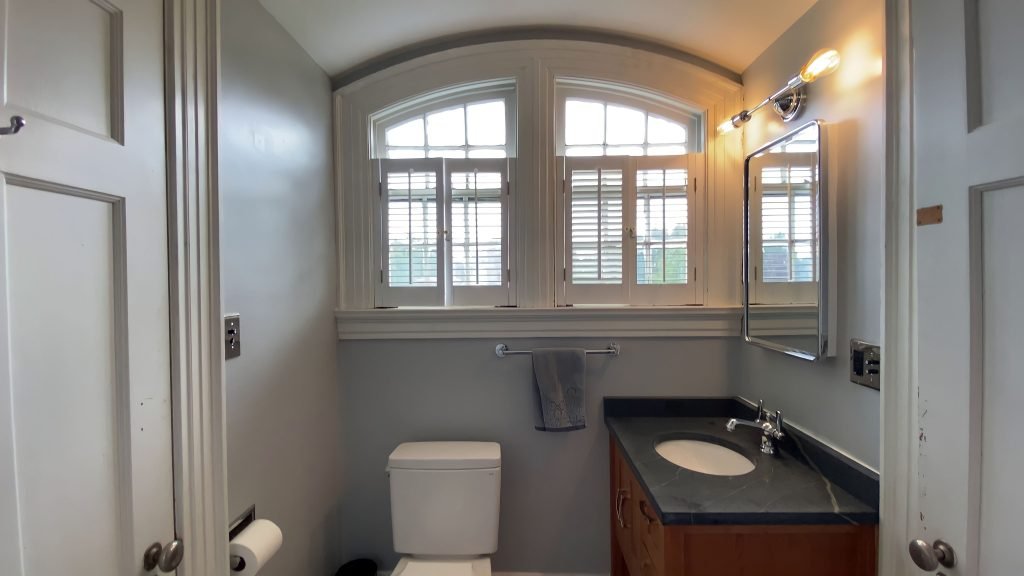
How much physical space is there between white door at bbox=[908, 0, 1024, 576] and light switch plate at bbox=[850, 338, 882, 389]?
0.80 ft

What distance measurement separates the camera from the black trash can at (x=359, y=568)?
1.54 metres

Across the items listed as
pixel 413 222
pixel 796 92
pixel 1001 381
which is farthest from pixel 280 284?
pixel 796 92

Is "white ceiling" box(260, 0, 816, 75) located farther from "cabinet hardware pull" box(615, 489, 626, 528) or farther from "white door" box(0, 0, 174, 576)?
"cabinet hardware pull" box(615, 489, 626, 528)

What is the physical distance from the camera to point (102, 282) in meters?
0.67

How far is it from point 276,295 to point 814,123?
5.66 feet

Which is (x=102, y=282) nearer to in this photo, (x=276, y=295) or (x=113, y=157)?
(x=113, y=157)

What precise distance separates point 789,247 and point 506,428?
1.26 m

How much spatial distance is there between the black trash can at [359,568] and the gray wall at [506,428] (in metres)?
0.06

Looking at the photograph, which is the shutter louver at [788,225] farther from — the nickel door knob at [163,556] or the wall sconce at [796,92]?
the nickel door knob at [163,556]

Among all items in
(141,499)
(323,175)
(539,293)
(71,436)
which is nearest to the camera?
(71,436)

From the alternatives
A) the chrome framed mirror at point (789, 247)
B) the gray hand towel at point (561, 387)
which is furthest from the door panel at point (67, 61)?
the chrome framed mirror at point (789, 247)

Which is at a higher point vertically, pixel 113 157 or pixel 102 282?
pixel 113 157

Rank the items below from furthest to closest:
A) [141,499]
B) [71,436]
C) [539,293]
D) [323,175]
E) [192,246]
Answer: [539,293] < [323,175] < [192,246] < [141,499] < [71,436]

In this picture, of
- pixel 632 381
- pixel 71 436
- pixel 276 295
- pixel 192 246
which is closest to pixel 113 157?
pixel 192 246
